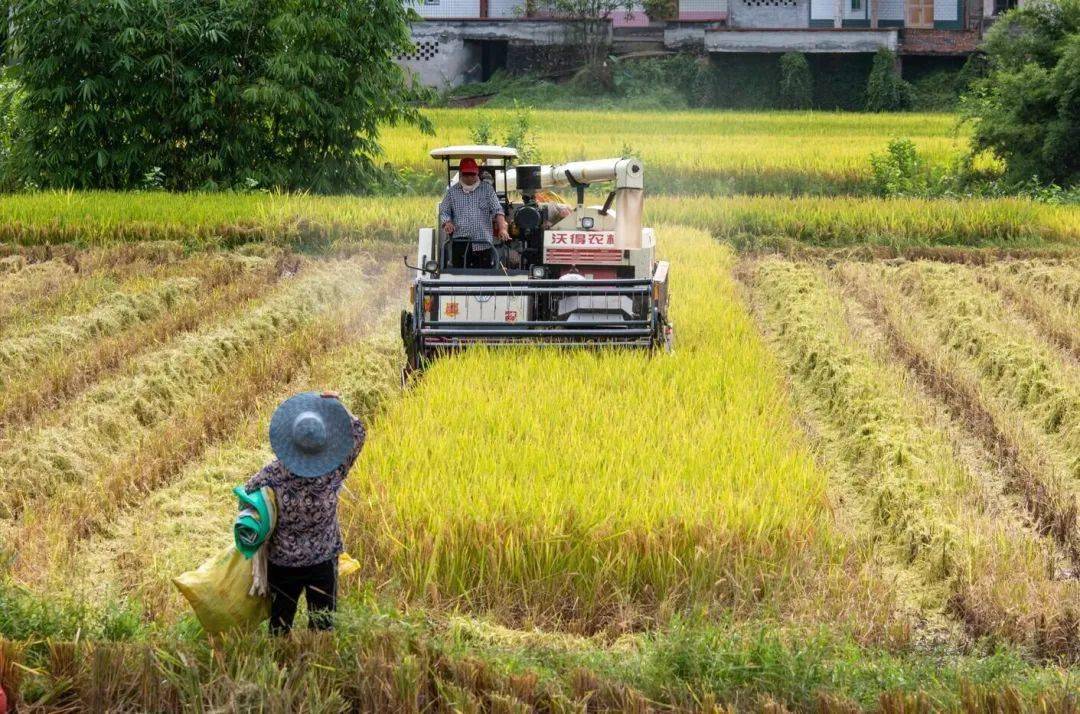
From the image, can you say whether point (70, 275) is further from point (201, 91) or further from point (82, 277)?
point (201, 91)

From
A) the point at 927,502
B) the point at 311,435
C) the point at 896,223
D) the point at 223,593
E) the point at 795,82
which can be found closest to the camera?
the point at 311,435

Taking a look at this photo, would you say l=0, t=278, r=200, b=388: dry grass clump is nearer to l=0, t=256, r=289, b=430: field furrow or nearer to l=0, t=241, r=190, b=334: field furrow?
l=0, t=256, r=289, b=430: field furrow

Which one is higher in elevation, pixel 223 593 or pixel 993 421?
pixel 223 593

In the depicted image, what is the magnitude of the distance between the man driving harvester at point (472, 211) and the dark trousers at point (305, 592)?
552 centimetres

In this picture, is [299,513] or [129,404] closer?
[299,513]

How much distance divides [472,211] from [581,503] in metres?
→ 4.42

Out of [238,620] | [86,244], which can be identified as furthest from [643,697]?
[86,244]

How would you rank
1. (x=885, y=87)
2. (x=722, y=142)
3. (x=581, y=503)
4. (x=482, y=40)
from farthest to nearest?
1. (x=482, y=40)
2. (x=885, y=87)
3. (x=722, y=142)
4. (x=581, y=503)

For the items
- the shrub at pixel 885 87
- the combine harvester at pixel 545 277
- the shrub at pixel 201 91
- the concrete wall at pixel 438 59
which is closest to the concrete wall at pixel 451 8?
the concrete wall at pixel 438 59

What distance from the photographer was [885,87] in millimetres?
36906

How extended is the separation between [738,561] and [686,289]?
7.37 metres

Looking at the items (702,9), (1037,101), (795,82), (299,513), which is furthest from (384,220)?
(702,9)

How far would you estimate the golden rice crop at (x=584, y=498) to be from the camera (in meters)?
6.45

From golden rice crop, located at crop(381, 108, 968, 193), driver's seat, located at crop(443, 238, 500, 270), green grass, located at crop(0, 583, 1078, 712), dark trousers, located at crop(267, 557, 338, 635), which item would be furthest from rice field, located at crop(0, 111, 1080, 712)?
golden rice crop, located at crop(381, 108, 968, 193)
